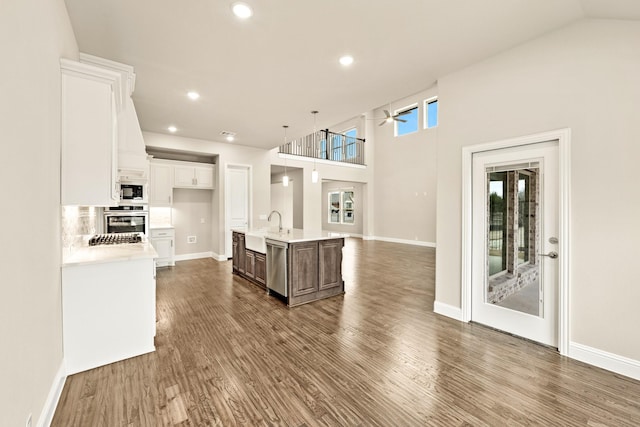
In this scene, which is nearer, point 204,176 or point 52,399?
point 52,399

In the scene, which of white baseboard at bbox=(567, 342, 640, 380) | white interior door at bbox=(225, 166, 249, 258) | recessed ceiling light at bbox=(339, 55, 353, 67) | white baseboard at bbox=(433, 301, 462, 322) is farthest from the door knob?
white interior door at bbox=(225, 166, 249, 258)

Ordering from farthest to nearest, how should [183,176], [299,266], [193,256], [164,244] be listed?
[193,256] → [183,176] → [164,244] → [299,266]

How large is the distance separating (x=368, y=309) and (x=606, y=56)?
3.45 m

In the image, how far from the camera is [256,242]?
4.72m

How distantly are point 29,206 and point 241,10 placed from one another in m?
2.06

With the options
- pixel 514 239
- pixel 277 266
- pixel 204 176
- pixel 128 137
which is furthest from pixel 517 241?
pixel 204 176

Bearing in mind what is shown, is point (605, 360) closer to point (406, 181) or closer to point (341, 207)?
point (406, 181)

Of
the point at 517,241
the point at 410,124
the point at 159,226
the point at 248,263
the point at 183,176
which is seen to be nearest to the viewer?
the point at 517,241

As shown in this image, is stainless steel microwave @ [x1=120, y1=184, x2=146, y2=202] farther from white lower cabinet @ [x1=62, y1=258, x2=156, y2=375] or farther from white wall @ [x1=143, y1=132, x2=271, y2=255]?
white lower cabinet @ [x1=62, y1=258, x2=156, y2=375]

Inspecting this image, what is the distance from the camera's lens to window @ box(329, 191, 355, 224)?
40.5ft

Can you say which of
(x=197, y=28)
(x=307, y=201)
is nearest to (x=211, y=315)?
(x=197, y=28)

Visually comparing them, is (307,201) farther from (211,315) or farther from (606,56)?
(606,56)

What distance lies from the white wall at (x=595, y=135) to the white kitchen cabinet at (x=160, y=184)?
6528 mm

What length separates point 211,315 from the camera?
3.46m
